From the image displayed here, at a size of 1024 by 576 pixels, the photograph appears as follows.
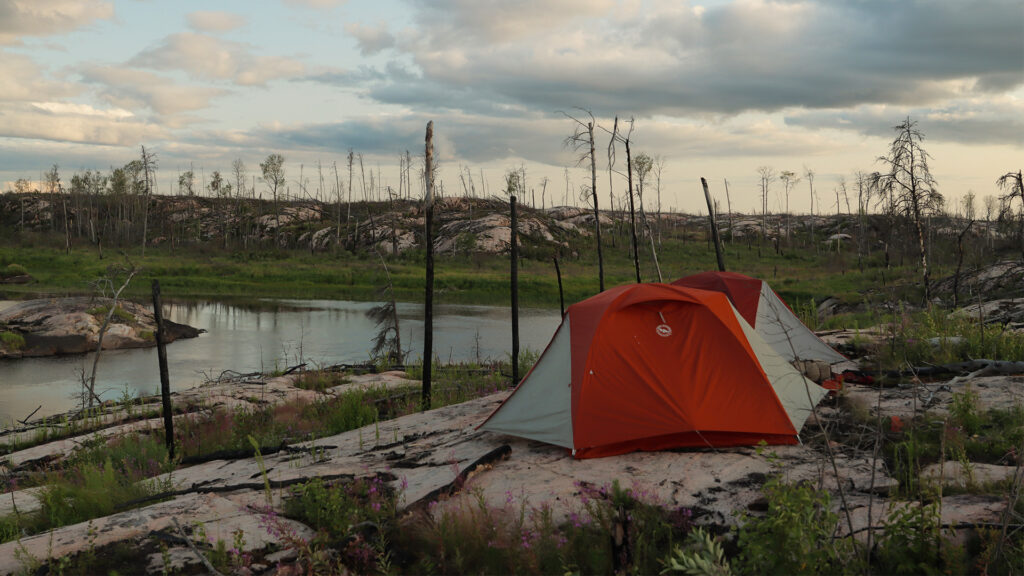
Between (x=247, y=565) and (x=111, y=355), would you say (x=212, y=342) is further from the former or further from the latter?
(x=247, y=565)

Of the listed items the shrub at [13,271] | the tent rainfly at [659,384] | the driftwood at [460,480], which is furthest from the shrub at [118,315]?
the shrub at [13,271]

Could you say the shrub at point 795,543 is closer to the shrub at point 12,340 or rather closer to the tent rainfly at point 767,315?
the tent rainfly at point 767,315

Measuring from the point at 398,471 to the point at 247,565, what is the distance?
7.80 ft

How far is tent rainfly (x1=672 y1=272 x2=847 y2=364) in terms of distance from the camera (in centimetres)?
1112

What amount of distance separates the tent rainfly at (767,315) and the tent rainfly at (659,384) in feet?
12.2

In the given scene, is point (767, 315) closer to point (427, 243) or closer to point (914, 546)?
point (427, 243)

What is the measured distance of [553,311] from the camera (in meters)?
34.3

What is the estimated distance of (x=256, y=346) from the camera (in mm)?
23125

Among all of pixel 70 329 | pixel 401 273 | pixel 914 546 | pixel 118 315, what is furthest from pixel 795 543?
pixel 401 273

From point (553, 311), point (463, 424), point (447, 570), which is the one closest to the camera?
point (447, 570)

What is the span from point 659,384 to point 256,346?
19.6m

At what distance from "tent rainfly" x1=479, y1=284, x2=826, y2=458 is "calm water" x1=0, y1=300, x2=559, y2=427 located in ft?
30.6

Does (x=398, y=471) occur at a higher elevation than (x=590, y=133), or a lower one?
lower

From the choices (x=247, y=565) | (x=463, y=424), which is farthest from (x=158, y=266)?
(x=247, y=565)
